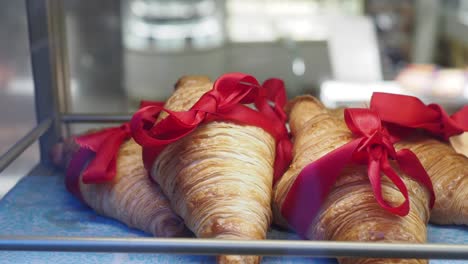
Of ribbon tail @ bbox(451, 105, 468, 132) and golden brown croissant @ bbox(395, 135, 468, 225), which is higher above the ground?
ribbon tail @ bbox(451, 105, 468, 132)

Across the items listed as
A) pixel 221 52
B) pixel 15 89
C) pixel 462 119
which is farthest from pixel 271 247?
pixel 221 52

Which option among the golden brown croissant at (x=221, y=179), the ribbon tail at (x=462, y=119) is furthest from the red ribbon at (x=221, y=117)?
the ribbon tail at (x=462, y=119)

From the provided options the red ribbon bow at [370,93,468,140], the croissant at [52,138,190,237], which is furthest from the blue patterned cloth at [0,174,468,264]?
the red ribbon bow at [370,93,468,140]

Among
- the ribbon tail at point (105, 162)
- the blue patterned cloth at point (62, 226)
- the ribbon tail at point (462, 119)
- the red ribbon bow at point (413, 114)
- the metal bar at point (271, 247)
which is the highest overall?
the red ribbon bow at point (413, 114)

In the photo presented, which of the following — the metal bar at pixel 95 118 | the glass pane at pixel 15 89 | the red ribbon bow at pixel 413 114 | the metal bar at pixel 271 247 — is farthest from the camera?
the metal bar at pixel 95 118

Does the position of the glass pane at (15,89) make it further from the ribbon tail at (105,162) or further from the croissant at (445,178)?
the croissant at (445,178)

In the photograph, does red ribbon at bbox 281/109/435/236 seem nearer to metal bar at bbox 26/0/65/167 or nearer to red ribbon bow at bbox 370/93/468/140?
red ribbon bow at bbox 370/93/468/140
